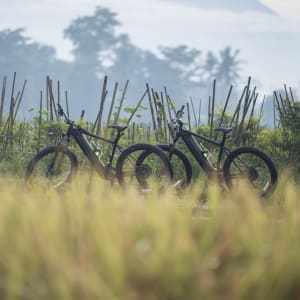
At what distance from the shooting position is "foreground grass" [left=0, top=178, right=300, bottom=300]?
3271 millimetres

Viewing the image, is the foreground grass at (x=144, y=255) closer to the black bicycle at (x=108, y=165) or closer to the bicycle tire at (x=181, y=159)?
the black bicycle at (x=108, y=165)

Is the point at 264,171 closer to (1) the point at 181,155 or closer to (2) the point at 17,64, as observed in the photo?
(1) the point at 181,155

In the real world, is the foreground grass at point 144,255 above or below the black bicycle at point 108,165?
below

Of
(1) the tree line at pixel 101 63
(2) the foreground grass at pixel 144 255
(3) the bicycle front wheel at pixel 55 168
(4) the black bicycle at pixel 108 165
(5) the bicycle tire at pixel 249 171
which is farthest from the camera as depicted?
(1) the tree line at pixel 101 63

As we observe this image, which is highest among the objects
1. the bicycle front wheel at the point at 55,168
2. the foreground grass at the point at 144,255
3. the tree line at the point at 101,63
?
the tree line at the point at 101,63

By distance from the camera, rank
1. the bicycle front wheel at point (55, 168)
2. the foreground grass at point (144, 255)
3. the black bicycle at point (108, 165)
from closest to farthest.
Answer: the foreground grass at point (144, 255)
the black bicycle at point (108, 165)
the bicycle front wheel at point (55, 168)

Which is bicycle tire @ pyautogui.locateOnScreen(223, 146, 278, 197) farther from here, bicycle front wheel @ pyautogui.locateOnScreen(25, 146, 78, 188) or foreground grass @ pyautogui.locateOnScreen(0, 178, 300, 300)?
foreground grass @ pyautogui.locateOnScreen(0, 178, 300, 300)

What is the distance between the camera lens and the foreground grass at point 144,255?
10.7 feet

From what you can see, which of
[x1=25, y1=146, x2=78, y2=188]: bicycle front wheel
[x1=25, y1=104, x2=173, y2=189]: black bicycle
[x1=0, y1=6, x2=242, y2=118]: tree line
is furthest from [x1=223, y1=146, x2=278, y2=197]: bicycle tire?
[x1=0, y1=6, x2=242, y2=118]: tree line

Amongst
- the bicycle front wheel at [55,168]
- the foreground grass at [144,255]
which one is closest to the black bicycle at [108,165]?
the bicycle front wheel at [55,168]

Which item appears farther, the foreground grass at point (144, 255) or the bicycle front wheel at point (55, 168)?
the bicycle front wheel at point (55, 168)

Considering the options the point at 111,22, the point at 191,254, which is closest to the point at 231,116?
the point at 191,254

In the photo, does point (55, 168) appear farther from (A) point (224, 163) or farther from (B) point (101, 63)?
(B) point (101, 63)

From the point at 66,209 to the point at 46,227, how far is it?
2.52ft
